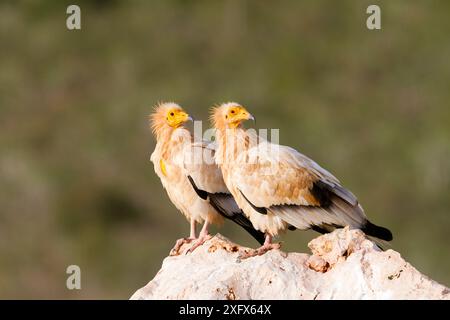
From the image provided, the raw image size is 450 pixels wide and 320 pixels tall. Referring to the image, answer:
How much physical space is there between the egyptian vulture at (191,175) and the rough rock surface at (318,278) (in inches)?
80.0

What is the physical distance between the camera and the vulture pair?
43.2 ft

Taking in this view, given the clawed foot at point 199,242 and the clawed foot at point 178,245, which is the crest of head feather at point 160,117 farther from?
the clawed foot at point 199,242

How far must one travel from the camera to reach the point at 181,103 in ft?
119

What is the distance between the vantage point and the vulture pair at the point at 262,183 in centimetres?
1316

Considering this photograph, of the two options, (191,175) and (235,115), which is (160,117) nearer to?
(191,175)

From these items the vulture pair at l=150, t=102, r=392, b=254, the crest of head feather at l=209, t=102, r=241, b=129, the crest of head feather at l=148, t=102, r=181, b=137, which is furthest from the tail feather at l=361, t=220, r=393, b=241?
the crest of head feather at l=148, t=102, r=181, b=137

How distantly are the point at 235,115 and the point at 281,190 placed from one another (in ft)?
2.87

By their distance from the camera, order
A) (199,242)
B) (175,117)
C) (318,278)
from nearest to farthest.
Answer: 1. (318,278)
2. (199,242)
3. (175,117)

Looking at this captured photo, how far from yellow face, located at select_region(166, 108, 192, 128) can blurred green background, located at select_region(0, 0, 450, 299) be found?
13.9 meters

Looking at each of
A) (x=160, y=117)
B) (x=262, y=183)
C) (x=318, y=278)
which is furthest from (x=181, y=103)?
(x=318, y=278)

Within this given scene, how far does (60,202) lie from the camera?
35438mm

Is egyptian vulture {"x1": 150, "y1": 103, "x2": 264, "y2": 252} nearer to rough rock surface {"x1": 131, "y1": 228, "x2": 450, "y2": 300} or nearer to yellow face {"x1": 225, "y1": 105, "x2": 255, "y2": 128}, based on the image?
yellow face {"x1": 225, "y1": 105, "x2": 255, "y2": 128}

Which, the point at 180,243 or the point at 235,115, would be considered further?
the point at 180,243
